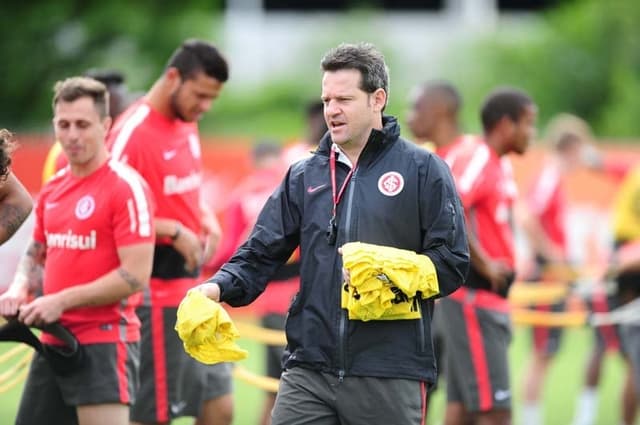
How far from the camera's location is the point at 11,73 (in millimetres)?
28484

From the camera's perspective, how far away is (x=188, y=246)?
312 inches

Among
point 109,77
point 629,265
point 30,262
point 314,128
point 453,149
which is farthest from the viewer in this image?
point 314,128

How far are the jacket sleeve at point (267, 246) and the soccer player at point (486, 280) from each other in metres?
2.66

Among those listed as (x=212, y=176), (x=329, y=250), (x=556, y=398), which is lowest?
(x=556, y=398)

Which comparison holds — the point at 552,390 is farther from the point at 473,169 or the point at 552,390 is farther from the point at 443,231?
the point at 443,231

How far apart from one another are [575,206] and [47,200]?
12.2m

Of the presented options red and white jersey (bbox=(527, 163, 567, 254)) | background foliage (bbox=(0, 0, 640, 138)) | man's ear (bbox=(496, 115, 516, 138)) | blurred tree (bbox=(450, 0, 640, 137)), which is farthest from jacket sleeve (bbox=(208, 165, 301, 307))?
blurred tree (bbox=(450, 0, 640, 137))

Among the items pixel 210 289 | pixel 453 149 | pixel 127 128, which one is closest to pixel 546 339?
pixel 453 149

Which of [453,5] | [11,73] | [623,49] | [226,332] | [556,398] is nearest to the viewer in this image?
[226,332]

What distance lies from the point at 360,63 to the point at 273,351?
→ 479cm

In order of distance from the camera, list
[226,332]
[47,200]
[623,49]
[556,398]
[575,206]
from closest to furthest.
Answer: [226,332], [47,200], [556,398], [575,206], [623,49]

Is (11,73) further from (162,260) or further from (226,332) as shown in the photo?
(226,332)

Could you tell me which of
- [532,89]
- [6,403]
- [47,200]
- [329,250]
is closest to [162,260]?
[47,200]

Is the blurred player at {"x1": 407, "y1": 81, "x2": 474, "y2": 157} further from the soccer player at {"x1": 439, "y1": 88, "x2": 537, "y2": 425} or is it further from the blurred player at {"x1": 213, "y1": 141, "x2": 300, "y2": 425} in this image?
the blurred player at {"x1": 213, "y1": 141, "x2": 300, "y2": 425}
